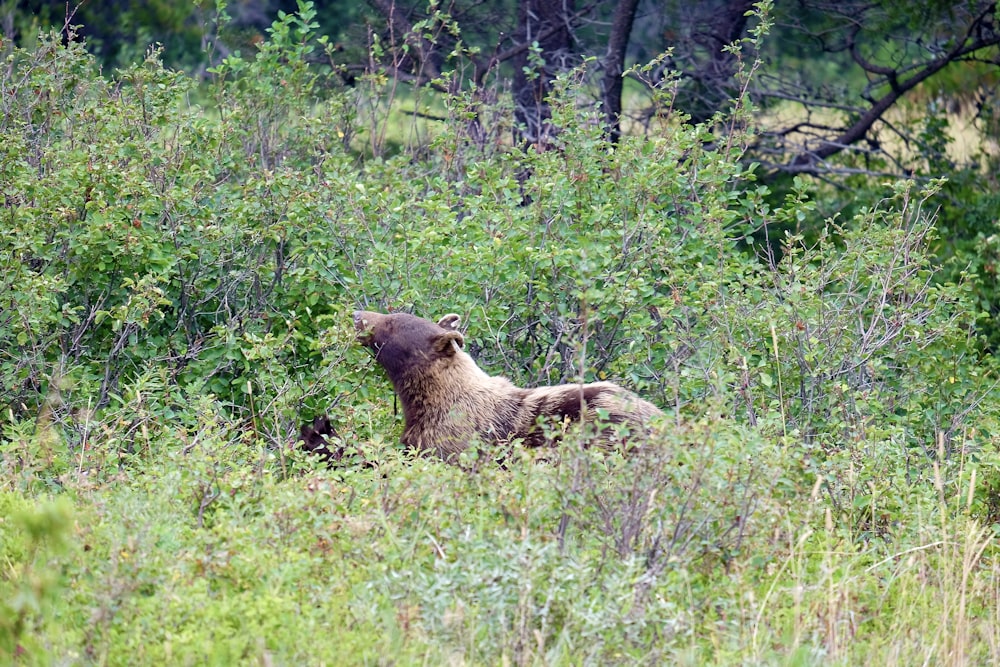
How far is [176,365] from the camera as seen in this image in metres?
7.07

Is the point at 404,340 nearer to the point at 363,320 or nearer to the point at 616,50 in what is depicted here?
the point at 363,320

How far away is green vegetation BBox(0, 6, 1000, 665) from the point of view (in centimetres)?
431

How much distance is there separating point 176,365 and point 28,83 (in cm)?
232

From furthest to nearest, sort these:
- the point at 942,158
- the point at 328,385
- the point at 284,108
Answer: the point at 942,158
the point at 284,108
the point at 328,385

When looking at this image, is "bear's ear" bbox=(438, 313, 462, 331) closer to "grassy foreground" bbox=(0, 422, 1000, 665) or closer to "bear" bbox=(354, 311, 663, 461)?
"bear" bbox=(354, 311, 663, 461)

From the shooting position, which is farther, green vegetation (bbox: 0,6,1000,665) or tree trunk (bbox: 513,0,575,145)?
tree trunk (bbox: 513,0,575,145)

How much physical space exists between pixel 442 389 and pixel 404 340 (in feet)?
1.17

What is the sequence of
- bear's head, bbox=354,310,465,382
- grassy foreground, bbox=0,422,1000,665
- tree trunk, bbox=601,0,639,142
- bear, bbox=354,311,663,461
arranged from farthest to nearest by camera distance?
tree trunk, bbox=601,0,639,142
bear's head, bbox=354,310,465,382
bear, bbox=354,311,663,461
grassy foreground, bbox=0,422,1000,665

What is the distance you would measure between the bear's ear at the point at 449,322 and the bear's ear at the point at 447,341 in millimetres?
113

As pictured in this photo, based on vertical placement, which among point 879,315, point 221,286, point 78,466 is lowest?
point 78,466

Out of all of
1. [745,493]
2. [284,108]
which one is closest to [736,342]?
[745,493]

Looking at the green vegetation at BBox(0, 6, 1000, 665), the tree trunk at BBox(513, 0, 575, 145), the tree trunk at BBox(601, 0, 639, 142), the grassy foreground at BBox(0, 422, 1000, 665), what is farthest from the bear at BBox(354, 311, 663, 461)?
the tree trunk at BBox(601, 0, 639, 142)

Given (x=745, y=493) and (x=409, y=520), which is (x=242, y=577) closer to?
(x=409, y=520)

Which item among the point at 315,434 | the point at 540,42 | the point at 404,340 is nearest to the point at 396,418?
the point at 315,434
